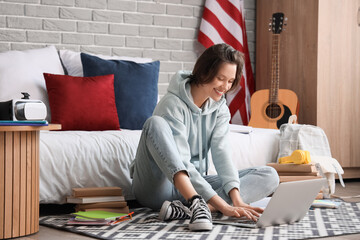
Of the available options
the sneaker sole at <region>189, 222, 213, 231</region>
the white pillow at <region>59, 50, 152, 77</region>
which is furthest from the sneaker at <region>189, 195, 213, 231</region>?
the white pillow at <region>59, 50, 152, 77</region>

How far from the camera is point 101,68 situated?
128 inches

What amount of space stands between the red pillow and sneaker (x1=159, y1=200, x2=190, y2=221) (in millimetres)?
913

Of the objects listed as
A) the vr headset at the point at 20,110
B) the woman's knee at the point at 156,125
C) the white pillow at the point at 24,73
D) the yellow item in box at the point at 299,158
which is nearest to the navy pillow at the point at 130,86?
the white pillow at the point at 24,73

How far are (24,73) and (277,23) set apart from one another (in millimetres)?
1904

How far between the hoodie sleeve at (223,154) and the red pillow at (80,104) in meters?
0.80

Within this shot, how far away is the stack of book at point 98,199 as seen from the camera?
226cm

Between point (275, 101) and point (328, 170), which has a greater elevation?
point (275, 101)

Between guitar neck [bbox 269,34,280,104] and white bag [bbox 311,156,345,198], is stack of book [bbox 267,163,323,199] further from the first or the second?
guitar neck [bbox 269,34,280,104]

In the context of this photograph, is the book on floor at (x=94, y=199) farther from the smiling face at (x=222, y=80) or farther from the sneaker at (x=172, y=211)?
the smiling face at (x=222, y=80)

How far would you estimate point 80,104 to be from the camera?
9.53 ft

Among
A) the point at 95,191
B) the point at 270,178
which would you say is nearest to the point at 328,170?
the point at 270,178

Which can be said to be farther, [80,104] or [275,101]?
[275,101]

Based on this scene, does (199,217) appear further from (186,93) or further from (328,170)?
(328,170)

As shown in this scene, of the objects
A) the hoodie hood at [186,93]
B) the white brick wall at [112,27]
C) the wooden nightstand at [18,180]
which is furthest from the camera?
the white brick wall at [112,27]
